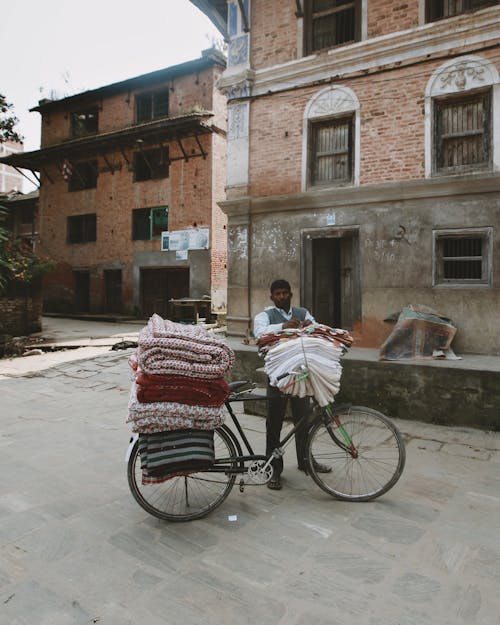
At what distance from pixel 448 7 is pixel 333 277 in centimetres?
537

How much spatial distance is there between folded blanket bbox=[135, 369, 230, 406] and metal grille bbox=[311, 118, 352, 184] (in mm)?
6919

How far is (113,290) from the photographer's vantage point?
21531 mm

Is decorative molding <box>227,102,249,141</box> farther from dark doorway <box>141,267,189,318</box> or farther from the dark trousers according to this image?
dark doorway <box>141,267,189,318</box>

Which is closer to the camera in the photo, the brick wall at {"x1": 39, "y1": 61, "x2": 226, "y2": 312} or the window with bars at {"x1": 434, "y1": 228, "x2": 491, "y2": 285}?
the window with bars at {"x1": 434, "y1": 228, "x2": 491, "y2": 285}

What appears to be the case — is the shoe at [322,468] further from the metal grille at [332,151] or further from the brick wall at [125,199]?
the brick wall at [125,199]

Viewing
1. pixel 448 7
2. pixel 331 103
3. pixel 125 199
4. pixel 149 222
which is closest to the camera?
pixel 448 7

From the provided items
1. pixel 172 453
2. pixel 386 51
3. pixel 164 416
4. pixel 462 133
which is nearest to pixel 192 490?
pixel 172 453

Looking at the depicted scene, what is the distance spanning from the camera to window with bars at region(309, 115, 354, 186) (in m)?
8.98

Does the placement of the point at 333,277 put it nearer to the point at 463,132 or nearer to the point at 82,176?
the point at 463,132

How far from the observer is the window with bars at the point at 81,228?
22.3 m

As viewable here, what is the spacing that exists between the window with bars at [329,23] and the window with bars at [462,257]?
14.5 ft

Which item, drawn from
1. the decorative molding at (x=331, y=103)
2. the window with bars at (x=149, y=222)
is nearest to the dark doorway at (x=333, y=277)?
the decorative molding at (x=331, y=103)

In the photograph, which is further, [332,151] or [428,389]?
[332,151]

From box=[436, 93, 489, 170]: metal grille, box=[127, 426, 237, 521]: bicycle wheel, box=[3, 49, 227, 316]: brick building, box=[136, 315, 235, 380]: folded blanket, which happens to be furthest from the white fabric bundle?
box=[3, 49, 227, 316]: brick building
